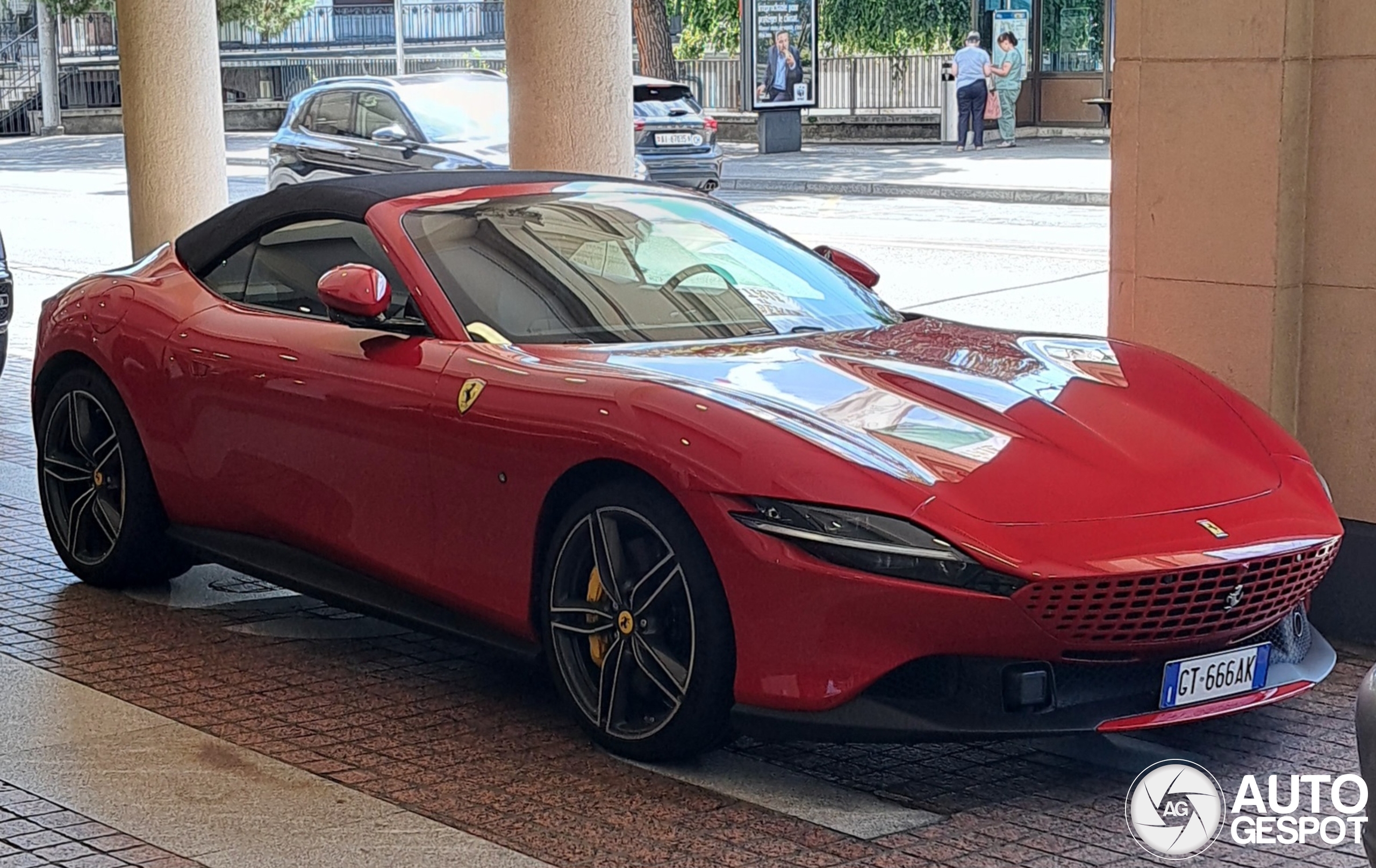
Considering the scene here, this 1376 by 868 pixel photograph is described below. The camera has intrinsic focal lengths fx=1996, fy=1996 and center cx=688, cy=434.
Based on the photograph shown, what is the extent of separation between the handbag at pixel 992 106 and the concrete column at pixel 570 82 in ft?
83.7

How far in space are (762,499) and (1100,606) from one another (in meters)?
0.80

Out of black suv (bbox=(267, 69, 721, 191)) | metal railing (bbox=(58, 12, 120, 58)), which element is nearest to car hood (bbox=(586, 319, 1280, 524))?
black suv (bbox=(267, 69, 721, 191))

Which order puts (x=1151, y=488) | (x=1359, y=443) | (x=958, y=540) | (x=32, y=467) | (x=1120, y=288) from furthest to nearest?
(x=32, y=467) → (x=1120, y=288) → (x=1359, y=443) → (x=1151, y=488) → (x=958, y=540)

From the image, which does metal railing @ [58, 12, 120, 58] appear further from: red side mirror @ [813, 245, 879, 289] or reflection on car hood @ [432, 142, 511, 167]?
red side mirror @ [813, 245, 879, 289]

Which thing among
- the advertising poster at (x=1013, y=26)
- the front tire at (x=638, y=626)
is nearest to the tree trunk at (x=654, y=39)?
the advertising poster at (x=1013, y=26)

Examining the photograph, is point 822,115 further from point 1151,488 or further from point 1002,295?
point 1151,488

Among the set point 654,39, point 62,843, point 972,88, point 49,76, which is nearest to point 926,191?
point 972,88

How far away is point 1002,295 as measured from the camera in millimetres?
15203

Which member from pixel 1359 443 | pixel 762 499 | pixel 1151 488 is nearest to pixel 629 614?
pixel 762 499

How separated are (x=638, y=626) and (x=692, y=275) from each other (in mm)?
1426

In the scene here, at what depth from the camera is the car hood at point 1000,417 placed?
464 cm

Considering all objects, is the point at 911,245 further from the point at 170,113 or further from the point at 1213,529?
the point at 1213,529

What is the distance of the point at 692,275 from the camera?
5953 mm

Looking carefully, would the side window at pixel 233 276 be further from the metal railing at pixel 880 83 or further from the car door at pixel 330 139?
the metal railing at pixel 880 83
